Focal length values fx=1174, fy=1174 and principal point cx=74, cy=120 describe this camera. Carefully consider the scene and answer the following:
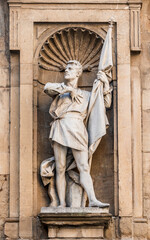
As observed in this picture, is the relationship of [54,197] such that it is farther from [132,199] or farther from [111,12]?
[111,12]

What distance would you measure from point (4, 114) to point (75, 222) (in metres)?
2.02

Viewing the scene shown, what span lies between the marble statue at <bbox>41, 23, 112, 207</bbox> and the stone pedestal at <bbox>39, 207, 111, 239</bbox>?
248 millimetres

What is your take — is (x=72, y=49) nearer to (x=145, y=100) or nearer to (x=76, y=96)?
(x=76, y=96)

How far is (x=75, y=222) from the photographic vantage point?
16.4m

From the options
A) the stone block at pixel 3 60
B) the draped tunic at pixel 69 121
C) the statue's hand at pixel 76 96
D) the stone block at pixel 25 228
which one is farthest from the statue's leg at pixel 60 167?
the stone block at pixel 3 60

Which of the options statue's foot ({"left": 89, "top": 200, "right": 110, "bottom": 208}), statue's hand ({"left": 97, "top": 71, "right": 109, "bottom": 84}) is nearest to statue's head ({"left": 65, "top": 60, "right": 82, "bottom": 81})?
statue's hand ({"left": 97, "top": 71, "right": 109, "bottom": 84})

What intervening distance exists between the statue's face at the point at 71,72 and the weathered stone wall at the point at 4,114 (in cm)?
93

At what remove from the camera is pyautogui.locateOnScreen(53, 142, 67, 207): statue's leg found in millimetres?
16750

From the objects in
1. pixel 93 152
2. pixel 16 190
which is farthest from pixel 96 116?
pixel 16 190

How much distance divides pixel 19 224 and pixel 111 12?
343cm

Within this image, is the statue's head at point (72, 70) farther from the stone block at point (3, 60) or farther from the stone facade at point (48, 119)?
the stone block at point (3, 60)

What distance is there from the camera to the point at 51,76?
1753 cm

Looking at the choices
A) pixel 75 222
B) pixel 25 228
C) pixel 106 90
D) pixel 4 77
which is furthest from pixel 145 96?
pixel 25 228

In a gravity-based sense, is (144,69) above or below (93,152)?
above
